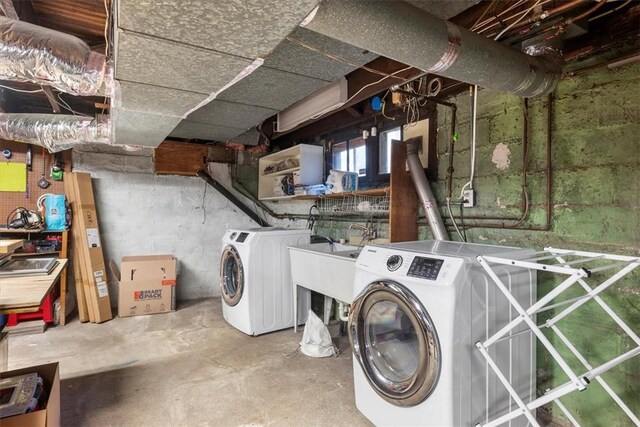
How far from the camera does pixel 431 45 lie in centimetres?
133

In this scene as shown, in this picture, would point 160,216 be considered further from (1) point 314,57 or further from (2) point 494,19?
(2) point 494,19

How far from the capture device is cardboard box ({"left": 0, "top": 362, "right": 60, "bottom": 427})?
1400mm

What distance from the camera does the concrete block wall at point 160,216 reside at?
4078 millimetres

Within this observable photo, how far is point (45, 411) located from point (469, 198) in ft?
8.50

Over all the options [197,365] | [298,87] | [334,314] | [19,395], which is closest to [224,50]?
[298,87]

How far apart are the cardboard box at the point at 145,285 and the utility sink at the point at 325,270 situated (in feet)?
5.52

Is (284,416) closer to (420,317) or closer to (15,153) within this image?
(420,317)

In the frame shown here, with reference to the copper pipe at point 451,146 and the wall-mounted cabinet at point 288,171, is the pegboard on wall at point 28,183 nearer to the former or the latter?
the wall-mounted cabinet at point 288,171

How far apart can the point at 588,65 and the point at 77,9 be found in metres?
2.87

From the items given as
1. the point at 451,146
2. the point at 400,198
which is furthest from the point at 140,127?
the point at 451,146

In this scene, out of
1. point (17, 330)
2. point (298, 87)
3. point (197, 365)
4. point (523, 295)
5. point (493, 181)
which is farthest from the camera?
point (17, 330)

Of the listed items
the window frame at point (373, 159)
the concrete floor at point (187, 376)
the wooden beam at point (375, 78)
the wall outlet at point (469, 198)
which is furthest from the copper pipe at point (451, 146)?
the concrete floor at point (187, 376)

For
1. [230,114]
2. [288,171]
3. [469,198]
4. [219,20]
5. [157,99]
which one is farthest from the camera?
[288,171]

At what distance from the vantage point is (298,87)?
8.02ft
